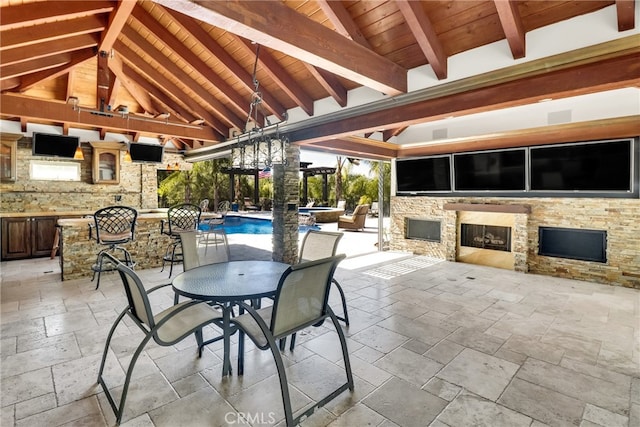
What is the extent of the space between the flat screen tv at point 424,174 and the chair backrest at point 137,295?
630cm

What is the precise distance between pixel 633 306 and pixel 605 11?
11.7 ft

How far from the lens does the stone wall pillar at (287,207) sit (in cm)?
586

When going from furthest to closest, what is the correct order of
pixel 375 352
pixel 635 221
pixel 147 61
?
pixel 147 61 → pixel 635 221 → pixel 375 352

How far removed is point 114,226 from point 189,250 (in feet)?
9.25

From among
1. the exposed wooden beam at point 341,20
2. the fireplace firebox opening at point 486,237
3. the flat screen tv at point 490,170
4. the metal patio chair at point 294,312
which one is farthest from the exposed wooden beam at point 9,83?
the fireplace firebox opening at point 486,237

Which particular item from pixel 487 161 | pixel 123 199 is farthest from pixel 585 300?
pixel 123 199

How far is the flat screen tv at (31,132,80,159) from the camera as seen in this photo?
21.5 feet

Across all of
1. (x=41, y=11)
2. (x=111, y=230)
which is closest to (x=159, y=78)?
(x=41, y=11)

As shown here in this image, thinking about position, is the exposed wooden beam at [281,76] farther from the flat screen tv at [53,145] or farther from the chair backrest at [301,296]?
the flat screen tv at [53,145]

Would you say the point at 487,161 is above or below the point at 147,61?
below

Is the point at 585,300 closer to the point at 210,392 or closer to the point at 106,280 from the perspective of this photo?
the point at 210,392

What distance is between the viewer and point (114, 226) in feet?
16.9

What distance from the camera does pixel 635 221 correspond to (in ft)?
15.7

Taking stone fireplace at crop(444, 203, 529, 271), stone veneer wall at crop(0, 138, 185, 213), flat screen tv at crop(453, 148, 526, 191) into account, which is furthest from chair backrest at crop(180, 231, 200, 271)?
stone veneer wall at crop(0, 138, 185, 213)
